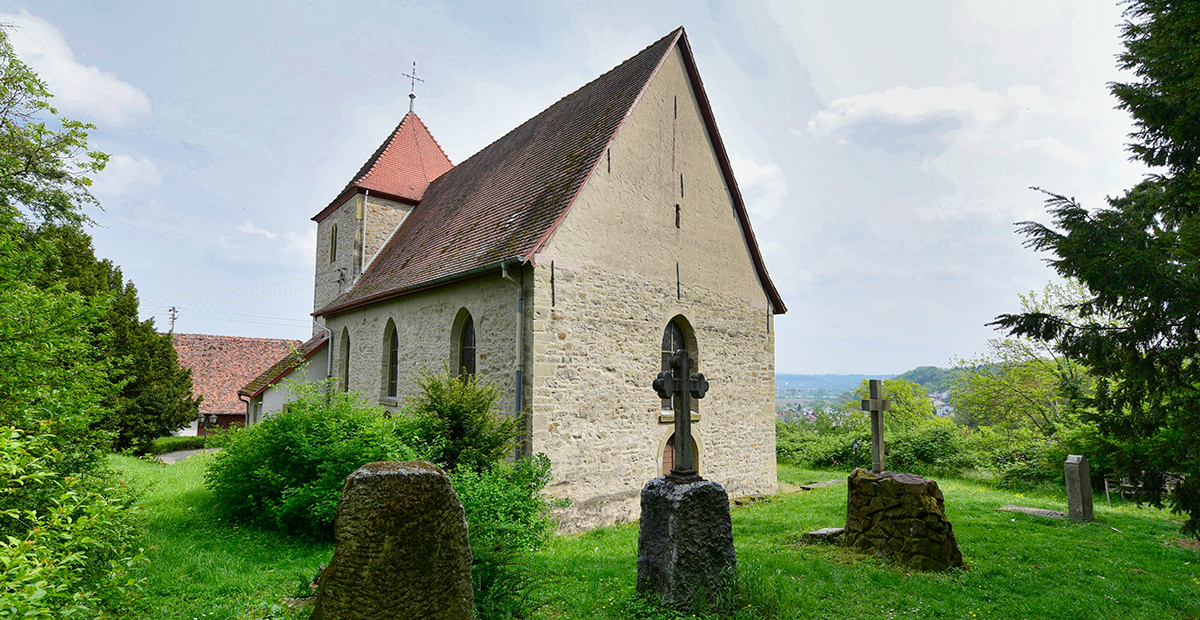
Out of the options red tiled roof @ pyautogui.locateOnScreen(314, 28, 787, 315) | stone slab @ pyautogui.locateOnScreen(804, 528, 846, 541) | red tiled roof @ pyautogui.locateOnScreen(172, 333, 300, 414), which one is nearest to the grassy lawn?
stone slab @ pyautogui.locateOnScreen(804, 528, 846, 541)

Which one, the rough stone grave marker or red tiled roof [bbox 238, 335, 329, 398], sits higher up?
red tiled roof [bbox 238, 335, 329, 398]

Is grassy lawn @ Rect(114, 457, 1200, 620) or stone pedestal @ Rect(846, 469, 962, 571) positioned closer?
grassy lawn @ Rect(114, 457, 1200, 620)

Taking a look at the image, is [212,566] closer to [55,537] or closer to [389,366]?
[55,537]

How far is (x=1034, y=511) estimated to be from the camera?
36.0ft

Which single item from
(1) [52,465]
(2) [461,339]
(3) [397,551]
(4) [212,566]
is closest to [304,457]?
(4) [212,566]

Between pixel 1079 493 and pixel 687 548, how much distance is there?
8.83 metres

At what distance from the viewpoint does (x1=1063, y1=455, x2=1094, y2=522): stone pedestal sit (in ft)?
33.2

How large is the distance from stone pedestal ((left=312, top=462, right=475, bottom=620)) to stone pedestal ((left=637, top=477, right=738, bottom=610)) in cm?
255

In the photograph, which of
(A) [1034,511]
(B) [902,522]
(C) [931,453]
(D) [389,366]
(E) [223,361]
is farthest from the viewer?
(E) [223,361]

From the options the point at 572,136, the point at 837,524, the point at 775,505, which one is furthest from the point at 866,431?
the point at 572,136

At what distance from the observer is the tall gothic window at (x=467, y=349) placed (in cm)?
1149

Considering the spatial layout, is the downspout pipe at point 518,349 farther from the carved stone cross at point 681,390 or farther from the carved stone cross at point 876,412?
the carved stone cross at point 876,412

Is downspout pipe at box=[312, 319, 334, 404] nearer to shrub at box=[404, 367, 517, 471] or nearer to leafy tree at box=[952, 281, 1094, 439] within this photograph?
shrub at box=[404, 367, 517, 471]

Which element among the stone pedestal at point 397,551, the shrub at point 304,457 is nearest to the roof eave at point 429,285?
the shrub at point 304,457
